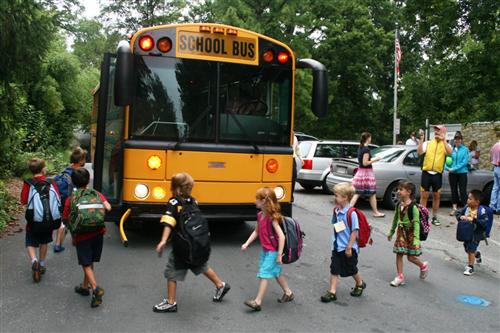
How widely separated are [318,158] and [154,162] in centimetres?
854

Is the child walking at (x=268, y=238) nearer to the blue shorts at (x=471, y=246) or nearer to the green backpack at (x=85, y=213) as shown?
the green backpack at (x=85, y=213)

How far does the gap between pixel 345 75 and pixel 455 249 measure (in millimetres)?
27165

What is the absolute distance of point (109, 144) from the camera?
744cm

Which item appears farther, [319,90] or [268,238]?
[319,90]

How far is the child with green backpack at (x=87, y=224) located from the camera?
16.1 feet

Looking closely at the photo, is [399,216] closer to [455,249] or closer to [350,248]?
[350,248]

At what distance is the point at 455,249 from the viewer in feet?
27.0

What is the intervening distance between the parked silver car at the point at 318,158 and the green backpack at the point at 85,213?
32.7 ft

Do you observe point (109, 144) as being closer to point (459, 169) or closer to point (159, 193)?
point (159, 193)

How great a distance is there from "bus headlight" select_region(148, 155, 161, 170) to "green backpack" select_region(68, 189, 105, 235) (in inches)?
65.8

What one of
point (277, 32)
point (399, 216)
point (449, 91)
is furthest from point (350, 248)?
point (277, 32)

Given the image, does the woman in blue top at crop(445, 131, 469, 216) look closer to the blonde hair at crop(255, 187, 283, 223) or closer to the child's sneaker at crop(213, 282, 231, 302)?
the blonde hair at crop(255, 187, 283, 223)

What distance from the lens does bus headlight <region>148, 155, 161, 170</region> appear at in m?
6.67

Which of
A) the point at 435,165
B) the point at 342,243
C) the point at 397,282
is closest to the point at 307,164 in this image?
the point at 435,165
